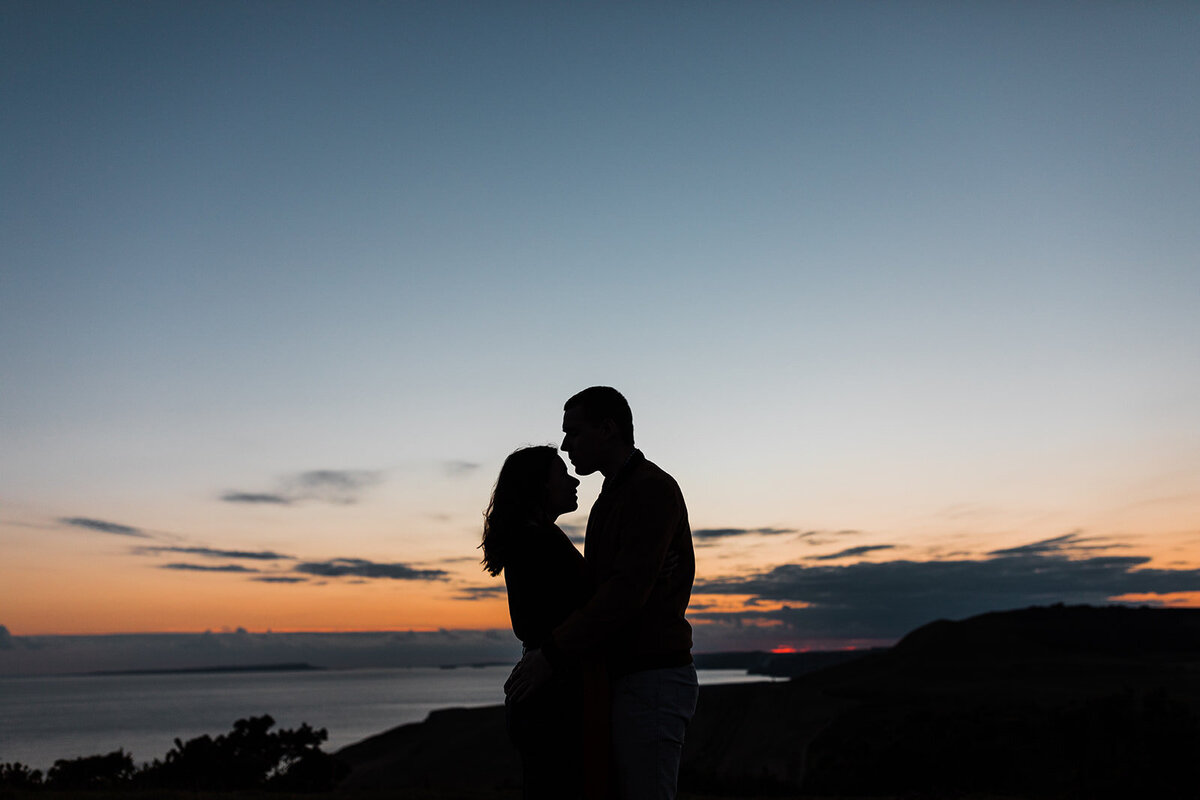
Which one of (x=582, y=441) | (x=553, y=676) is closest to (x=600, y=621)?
(x=553, y=676)

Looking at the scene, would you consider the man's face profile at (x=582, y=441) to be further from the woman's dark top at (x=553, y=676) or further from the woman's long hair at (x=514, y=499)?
the woman's dark top at (x=553, y=676)

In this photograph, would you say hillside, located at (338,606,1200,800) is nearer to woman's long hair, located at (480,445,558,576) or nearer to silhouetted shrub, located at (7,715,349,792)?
silhouetted shrub, located at (7,715,349,792)

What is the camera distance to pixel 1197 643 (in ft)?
309

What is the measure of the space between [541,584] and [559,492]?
16.2 inches

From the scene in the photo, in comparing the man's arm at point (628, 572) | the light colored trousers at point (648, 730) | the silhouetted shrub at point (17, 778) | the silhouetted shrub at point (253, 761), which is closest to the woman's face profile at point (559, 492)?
the man's arm at point (628, 572)

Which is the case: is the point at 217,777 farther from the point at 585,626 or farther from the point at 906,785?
the point at 585,626

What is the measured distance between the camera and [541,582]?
383cm

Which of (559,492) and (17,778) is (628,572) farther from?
(17,778)

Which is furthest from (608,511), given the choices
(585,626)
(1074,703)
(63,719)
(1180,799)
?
(63,719)

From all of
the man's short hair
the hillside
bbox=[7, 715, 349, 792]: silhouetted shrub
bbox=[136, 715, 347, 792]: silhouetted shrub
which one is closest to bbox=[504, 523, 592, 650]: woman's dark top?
the man's short hair

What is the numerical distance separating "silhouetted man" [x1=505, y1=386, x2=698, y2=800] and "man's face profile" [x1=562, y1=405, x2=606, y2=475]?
0.04 ft

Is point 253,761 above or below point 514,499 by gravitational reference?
below

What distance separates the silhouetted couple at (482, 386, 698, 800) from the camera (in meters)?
3.62

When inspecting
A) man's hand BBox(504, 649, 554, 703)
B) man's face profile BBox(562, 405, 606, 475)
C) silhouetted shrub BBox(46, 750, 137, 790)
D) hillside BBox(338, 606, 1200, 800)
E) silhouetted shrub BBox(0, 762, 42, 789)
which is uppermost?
man's face profile BBox(562, 405, 606, 475)
